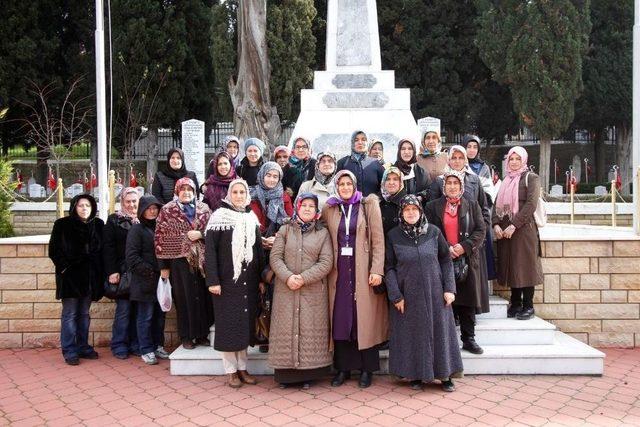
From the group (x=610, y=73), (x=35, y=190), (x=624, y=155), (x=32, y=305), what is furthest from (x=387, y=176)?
(x=624, y=155)

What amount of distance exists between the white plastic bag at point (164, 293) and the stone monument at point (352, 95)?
368 cm

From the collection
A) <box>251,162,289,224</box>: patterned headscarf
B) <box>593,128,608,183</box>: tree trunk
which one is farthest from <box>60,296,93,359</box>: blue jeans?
<box>593,128,608,183</box>: tree trunk

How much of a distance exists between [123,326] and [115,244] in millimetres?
774

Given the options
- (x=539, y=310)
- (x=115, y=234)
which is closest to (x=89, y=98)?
(x=115, y=234)

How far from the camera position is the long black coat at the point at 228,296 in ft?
15.6

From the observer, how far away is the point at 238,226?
4820 millimetres

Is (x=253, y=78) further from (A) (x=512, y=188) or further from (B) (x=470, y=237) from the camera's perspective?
(B) (x=470, y=237)

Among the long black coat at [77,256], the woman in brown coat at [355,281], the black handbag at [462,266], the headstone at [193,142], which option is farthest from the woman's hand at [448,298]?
the headstone at [193,142]

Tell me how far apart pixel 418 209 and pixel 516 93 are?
16506 millimetres

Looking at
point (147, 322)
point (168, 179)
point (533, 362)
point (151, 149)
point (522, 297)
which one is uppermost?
point (151, 149)

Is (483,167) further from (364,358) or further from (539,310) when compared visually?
(364,358)

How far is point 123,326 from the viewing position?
19.0ft

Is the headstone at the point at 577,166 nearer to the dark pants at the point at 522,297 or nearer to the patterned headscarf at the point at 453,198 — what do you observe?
the dark pants at the point at 522,297

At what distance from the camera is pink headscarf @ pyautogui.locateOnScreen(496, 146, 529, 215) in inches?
217
